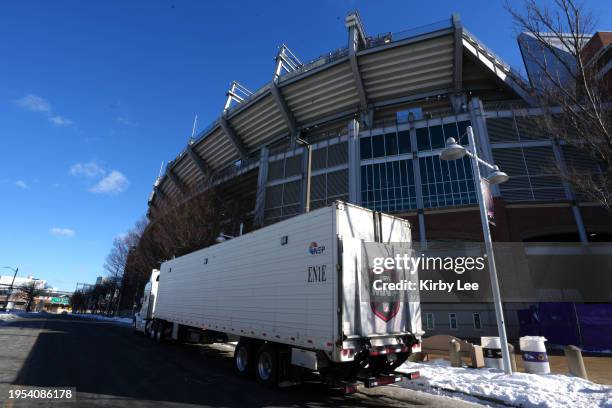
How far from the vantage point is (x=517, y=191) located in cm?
2512

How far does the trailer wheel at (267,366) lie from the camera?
790cm

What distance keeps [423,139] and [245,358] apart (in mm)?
25227

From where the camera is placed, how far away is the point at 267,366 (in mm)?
8328

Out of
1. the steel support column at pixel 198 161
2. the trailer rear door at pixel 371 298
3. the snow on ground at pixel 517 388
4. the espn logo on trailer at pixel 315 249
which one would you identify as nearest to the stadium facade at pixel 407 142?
the steel support column at pixel 198 161

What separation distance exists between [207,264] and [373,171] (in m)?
20.2

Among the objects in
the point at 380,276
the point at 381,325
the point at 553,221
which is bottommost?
the point at 381,325

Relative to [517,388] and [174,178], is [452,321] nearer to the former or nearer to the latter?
[517,388]

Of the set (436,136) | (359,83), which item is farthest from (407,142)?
(359,83)

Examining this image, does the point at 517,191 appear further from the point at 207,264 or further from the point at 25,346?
the point at 25,346

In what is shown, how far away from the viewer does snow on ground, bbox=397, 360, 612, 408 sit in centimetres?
627

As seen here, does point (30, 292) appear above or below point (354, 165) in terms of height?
below

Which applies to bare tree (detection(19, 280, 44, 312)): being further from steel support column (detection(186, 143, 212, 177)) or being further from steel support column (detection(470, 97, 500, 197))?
steel support column (detection(470, 97, 500, 197))

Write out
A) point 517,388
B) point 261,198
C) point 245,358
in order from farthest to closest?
1. point 261,198
2. point 245,358
3. point 517,388

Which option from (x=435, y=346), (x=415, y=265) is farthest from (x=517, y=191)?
(x=415, y=265)
